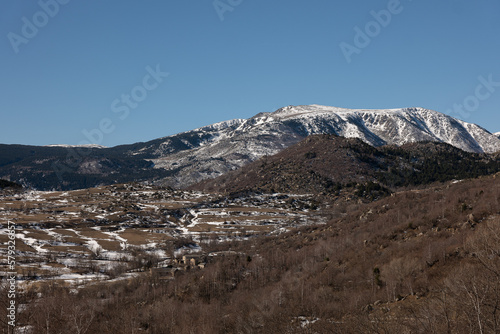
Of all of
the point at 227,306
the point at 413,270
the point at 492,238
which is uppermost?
the point at 492,238

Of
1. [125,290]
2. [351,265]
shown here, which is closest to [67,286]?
[125,290]

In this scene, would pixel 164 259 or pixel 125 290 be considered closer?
pixel 125 290

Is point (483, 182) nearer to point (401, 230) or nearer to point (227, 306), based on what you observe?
point (401, 230)

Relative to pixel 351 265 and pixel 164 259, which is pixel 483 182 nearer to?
pixel 351 265

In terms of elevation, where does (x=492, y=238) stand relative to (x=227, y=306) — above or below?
above

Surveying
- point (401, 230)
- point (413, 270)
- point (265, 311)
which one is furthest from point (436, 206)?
point (265, 311)

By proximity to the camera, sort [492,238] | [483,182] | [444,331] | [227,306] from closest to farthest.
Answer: [444,331] → [492,238] → [227,306] → [483,182]

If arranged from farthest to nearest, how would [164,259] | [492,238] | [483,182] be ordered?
1. [164,259]
2. [483,182]
3. [492,238]

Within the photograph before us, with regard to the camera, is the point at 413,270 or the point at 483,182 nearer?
the point at 413,270

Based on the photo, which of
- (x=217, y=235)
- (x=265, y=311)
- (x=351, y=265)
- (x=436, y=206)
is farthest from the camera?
(x=217, y=235)
